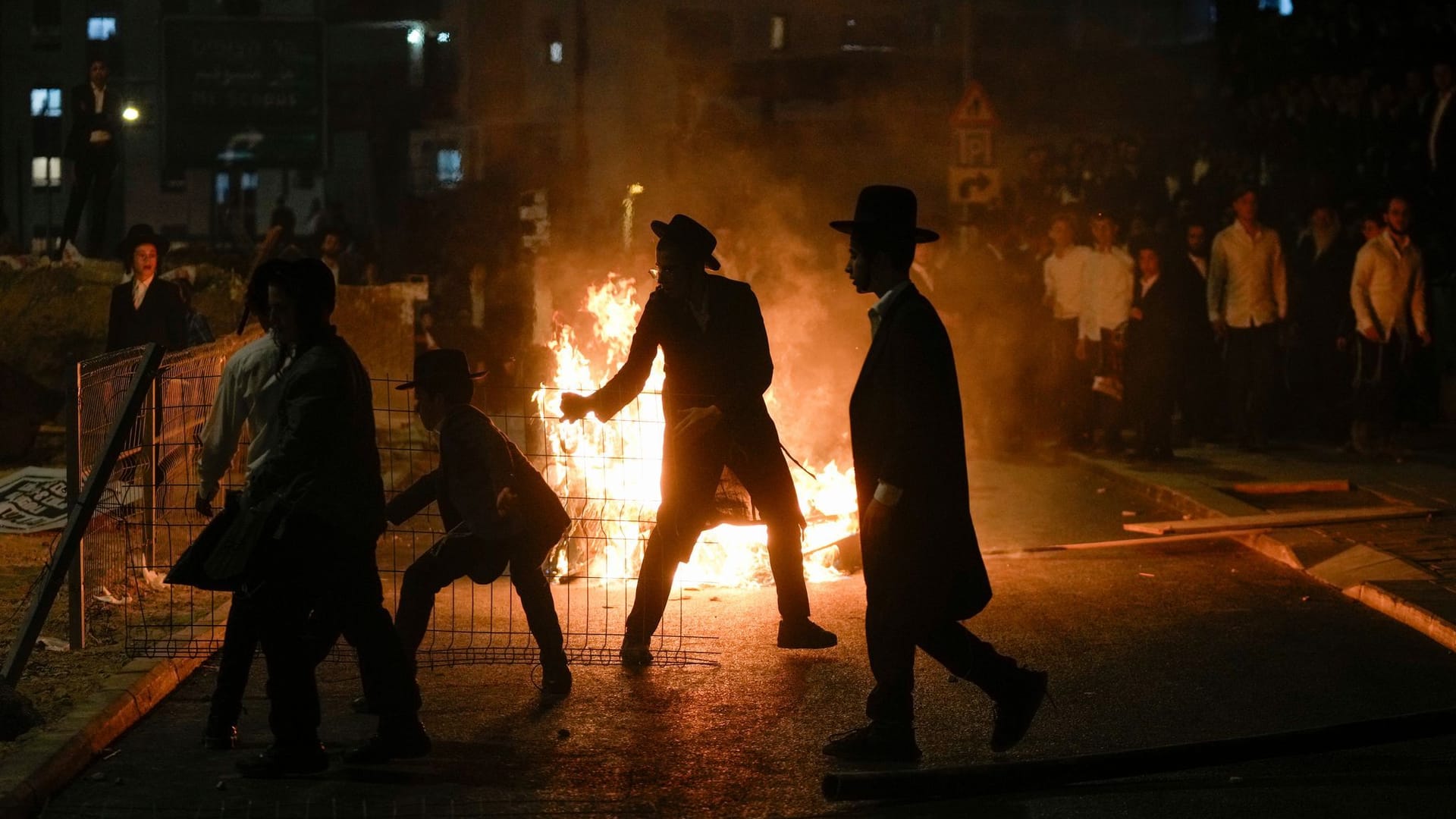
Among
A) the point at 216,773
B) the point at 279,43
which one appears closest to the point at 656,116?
the point at 279,43

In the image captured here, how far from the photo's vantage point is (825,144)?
926 inches

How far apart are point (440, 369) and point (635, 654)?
4.97 ft

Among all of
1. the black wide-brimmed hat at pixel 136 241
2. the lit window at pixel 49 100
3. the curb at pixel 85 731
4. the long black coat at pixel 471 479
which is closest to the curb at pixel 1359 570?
the long black coat at pixel 471 479

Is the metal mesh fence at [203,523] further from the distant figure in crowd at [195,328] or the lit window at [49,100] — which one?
the lit window at [49,100]

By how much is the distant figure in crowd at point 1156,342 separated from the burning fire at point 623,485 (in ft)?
14.3

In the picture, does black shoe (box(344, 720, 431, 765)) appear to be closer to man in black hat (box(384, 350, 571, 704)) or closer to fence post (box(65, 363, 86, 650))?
man in black hat (box(384, 350, 571, 704))

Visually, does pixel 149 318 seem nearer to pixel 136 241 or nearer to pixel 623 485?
pixel 136 241

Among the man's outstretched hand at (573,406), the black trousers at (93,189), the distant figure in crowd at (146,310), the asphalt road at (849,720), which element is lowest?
the asphalt road at (849,720)

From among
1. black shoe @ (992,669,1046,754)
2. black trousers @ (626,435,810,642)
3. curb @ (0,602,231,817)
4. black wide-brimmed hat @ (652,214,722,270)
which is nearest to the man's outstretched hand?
black trousers @ (626,435,810,642)

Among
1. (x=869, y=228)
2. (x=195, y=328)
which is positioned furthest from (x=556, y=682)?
(x=195, y=328)

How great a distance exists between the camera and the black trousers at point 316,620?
5398 millimetres

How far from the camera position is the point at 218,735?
5.73 metres

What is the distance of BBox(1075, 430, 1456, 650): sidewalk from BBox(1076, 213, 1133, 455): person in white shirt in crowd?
0.48 meters

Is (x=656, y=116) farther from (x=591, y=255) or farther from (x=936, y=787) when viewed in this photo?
(x=936, y=787)
